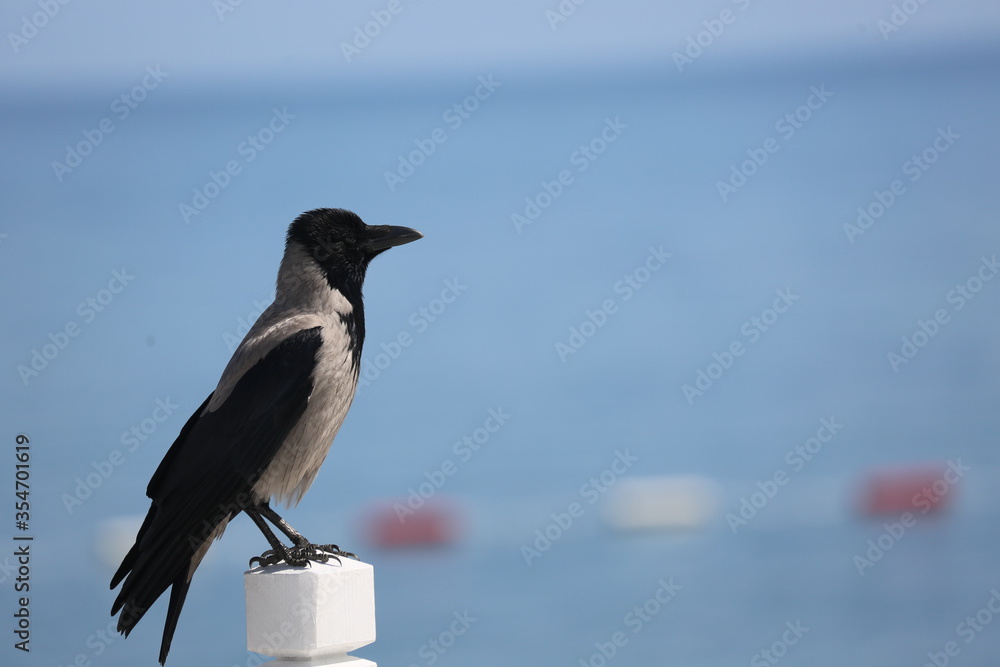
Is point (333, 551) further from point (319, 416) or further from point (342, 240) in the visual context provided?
point (342, 240)

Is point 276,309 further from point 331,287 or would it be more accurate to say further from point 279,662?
point 279,662

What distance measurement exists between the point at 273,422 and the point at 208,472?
7.4 inches

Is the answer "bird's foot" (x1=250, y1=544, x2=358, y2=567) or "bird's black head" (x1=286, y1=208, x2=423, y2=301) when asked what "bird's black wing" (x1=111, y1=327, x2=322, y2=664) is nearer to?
"bird's foot" (x1=250, y1=544, x2=358, y2=567)

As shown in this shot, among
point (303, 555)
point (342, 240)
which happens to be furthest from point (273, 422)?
point (342, 240)

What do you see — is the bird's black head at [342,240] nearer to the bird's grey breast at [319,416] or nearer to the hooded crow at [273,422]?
the hooded crow at [273,422]

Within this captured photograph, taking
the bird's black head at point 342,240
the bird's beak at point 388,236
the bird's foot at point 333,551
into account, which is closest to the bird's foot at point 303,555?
the bird's foot at point 333,551

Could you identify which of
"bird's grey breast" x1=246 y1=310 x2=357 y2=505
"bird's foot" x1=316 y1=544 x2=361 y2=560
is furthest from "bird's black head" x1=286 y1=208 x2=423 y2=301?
"bird's foot" x1=316 y1=544 x2=361 y2=560

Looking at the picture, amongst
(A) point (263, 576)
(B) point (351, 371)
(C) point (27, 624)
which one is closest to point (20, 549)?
(C) point (27, 624)

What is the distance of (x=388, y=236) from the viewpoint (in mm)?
2602

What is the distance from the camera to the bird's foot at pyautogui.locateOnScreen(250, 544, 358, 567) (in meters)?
2.18

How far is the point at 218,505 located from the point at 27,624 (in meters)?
1.09

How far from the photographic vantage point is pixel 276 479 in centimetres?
234

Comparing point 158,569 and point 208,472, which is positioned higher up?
point 208,472

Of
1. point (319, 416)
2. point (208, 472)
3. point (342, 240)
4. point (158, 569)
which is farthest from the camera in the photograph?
point (342, 240)
